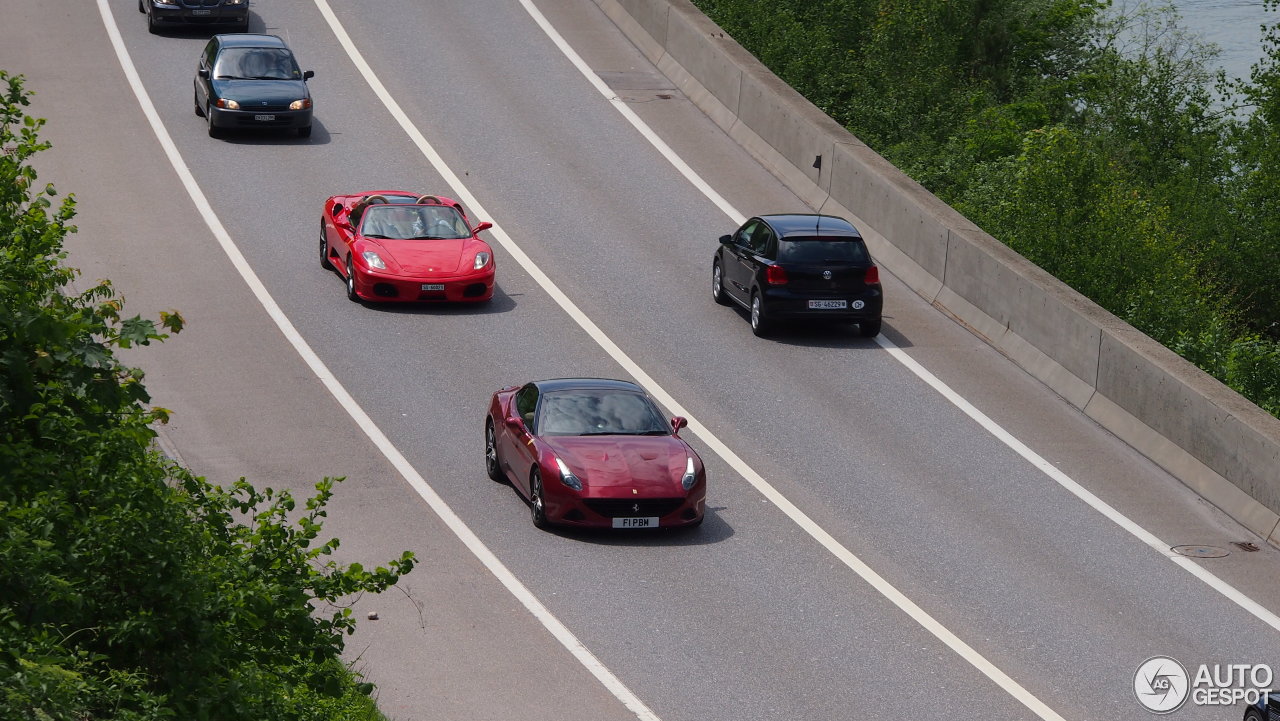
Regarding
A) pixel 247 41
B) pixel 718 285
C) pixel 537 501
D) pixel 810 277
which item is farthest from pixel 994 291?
pixel 247 41

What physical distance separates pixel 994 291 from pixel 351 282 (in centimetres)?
936

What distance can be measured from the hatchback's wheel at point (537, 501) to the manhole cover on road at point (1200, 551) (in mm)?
6491

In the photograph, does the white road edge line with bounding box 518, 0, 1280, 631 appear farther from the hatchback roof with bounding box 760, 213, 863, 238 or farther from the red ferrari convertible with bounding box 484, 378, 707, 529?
the red ferrari convertible with bounding box 484, 378, 707, 529

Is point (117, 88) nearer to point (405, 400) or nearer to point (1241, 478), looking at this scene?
point (405, 400)

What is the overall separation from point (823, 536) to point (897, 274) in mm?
10371

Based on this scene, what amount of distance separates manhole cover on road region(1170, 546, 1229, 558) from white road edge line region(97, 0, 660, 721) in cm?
677

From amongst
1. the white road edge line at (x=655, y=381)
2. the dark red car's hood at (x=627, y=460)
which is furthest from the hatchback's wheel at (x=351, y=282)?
the dark red car's hood at (x=627, y=460)

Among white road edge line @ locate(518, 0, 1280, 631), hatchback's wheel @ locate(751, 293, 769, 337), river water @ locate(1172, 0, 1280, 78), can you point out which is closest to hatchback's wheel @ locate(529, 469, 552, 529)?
white road edge line @ locate(518, 0, 1280, 631)

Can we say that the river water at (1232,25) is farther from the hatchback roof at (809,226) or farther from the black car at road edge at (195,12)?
the hatchback roof at (809,226)

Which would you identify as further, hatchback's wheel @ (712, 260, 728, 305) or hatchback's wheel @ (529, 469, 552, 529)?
hatchback's wheel @ (712, 260, 728, 305)

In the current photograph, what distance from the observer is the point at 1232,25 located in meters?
56.6

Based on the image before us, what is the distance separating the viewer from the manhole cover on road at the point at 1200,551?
16.4 meters

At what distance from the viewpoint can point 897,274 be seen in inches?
1019

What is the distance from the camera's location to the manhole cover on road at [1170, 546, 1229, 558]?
53.7 ft
